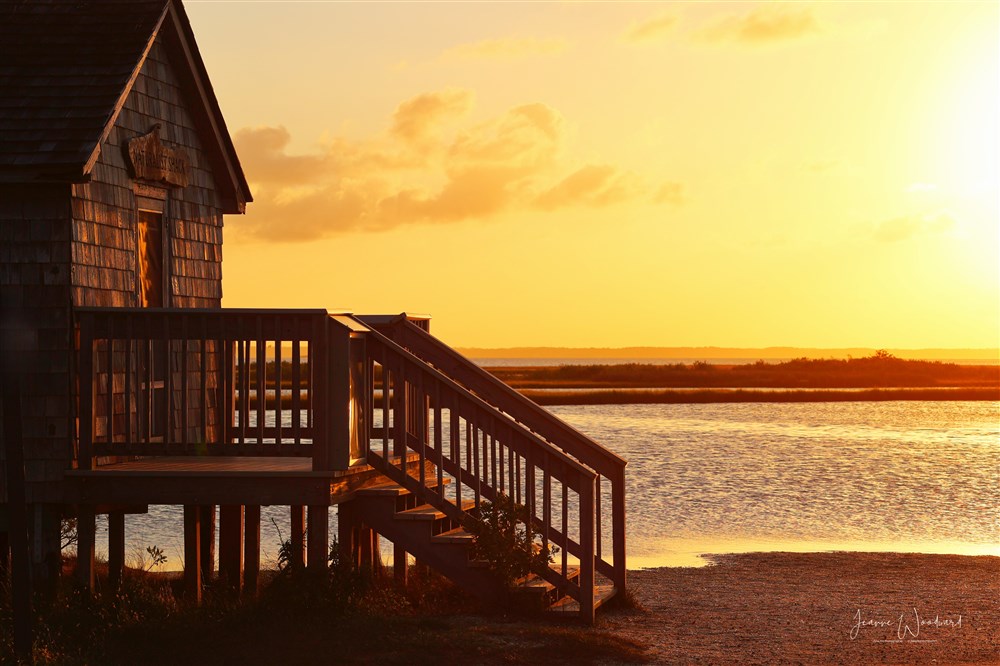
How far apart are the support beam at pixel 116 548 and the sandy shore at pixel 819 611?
4942mm

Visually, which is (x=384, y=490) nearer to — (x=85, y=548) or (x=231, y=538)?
(x=231, y=538)

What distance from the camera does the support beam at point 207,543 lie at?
15.4m

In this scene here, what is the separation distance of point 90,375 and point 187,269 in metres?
3.41

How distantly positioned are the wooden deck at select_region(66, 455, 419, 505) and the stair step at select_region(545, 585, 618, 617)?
88.9 inches

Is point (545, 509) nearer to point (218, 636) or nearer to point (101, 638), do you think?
point (218, 636)

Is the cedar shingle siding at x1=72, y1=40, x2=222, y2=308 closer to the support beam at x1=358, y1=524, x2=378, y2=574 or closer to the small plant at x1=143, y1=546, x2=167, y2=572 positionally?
the small plant at x1=143, y1=546, x2=167, y2=572

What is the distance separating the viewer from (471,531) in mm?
12297

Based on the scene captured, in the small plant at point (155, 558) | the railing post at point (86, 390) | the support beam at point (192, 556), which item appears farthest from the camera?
the support beam at point (192, 556)

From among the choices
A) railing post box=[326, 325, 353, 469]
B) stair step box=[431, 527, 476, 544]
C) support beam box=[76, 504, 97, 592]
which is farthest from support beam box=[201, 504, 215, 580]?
railing post box=[326, 325, 353, 469]

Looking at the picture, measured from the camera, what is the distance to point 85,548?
12.6 m

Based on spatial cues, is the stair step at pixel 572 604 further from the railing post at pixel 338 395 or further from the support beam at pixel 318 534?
the railing post at pixel 338 395

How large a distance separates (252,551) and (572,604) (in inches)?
126

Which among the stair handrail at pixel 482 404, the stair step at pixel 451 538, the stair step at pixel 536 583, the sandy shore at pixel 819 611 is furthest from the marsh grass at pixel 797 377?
the stair handrail at pixel 482 404

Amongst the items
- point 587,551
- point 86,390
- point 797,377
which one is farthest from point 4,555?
point 797,377
